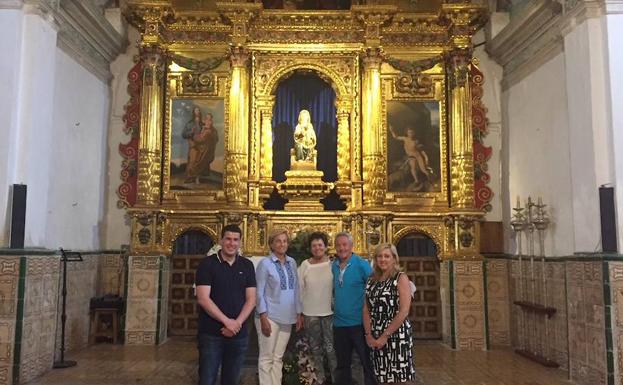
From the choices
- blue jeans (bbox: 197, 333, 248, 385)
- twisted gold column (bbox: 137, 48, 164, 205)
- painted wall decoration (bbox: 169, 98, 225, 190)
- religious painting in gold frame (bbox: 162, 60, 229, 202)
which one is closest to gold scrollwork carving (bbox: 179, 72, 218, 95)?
religious painting in gold frame (bbox: 162, 60, 229, 202)

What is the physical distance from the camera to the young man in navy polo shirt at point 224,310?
4.45 m

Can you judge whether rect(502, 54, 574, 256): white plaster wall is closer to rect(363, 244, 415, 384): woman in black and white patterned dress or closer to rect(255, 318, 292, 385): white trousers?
rect(363, 244, 415, 384): woman in black and white patterned dress

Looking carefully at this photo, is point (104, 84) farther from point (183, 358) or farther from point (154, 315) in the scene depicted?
point (183, 358)

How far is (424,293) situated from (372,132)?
300 centimetres

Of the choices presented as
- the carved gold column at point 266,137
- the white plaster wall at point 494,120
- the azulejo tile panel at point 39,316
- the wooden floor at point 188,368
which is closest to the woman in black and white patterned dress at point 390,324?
the wooden floor at point 188,368

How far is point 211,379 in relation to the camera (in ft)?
14.8

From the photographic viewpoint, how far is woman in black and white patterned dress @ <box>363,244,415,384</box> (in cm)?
464

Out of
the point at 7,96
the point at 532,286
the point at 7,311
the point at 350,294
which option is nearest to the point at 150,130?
the point at 7,96

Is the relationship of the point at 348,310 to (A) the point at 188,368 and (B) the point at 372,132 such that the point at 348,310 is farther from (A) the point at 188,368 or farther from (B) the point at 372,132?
(B) the point at 372,132

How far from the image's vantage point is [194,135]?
1027cm

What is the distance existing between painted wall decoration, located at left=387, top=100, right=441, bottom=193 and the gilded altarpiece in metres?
0.02

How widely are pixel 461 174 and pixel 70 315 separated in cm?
673

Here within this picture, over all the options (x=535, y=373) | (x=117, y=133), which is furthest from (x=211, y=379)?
(x=117, y=133)

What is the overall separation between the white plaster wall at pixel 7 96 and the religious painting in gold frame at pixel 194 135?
3562mm
